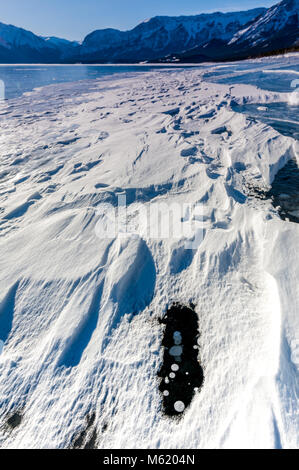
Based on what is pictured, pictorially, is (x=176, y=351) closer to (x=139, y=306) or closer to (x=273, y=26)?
(x=139, y=306)

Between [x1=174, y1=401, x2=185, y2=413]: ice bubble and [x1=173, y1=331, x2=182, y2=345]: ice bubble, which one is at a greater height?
[x1=173, y1=331, x2=182, y2=345]: ice bubble

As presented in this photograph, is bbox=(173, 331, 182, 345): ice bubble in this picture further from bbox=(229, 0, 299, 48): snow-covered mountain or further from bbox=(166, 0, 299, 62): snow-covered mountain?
bbox=(229, 0, 299, 48): snow-covered mountain

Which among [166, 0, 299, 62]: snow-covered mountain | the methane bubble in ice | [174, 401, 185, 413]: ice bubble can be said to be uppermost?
[166, 0, 299, 62]: snow-covered mountain

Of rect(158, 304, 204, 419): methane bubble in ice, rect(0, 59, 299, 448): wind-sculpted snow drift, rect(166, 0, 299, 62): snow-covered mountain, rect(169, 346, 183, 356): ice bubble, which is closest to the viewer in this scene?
rect(0, 59, 299, 448): wind-sculpted snow drift

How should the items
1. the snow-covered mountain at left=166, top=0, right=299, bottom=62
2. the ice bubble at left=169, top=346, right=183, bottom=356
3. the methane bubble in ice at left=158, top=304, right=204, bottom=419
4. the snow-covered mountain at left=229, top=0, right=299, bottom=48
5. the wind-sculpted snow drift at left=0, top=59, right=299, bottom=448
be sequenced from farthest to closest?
the snow-covered mountain at left=229, top=0, right=299, bottom=48 < the snow-covered mountain at left=166, top=0, right=299, bottom=62 < the ice bubble at left=169, top=346, right=183, bottom=356 < the methane bubble in ice at left=158, top=304, right=204, bottom=419 < the wind-sculpted snow drift at left=0, top=59, right=299, bottom=448

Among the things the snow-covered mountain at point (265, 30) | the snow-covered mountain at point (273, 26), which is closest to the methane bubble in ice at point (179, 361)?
the snow-covered mountain at point (265, 30)

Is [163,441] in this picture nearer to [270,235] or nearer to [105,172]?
[270,235]

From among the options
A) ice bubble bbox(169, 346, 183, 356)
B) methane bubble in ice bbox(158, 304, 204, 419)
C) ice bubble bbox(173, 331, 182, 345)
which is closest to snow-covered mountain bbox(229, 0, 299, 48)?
methane bubble in ice bbox(158, 304, 204, 419)
